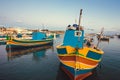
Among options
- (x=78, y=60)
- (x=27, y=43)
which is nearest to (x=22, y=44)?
(x=27, y=43)

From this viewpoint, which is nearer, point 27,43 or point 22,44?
point 22,44

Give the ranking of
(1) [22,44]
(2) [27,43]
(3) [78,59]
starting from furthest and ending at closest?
(2) [27,43] → (1) [22,44] → (3) [78,59]

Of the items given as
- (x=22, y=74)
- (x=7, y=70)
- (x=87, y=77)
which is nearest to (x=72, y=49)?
(x=87, y=77)

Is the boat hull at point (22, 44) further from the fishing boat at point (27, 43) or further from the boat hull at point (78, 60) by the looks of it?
the boat hull at point (78, 60)

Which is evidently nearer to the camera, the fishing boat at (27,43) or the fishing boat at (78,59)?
the fishing boat at (78,59)

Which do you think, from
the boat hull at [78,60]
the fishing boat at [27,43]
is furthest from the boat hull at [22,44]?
the boat hull at [78,60]

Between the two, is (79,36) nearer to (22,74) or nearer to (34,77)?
(34,77)

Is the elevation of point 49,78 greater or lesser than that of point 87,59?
lesser

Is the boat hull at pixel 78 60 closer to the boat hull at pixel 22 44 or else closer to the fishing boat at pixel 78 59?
the fishing boat at pixel 78 59

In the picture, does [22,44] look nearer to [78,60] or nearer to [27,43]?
[27,43]

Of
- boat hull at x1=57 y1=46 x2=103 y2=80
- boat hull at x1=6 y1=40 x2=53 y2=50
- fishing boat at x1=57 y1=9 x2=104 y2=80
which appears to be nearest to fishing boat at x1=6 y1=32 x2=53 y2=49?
boat hull at x1=6 y1=40 x2=53 y2=50

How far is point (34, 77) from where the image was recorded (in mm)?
14477

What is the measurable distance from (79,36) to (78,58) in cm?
386

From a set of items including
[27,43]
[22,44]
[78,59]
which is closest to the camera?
[78,59]
